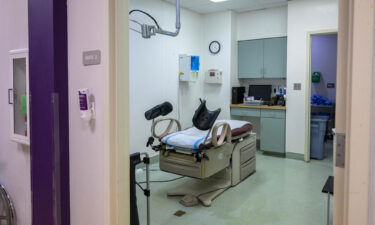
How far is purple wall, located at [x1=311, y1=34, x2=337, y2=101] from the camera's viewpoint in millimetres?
7211

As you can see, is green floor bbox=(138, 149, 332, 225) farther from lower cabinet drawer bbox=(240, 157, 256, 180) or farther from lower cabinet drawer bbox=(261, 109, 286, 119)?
lower cabinet drawer bbox=(261, 109, 286, 119)

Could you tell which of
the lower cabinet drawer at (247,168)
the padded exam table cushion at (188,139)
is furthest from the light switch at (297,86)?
the padded exam table cushion at (188,139)

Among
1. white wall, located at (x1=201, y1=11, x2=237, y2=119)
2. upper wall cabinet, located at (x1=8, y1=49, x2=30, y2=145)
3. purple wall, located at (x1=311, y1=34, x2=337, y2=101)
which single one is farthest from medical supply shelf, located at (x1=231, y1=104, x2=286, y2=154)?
upper wall cabinet, located at (x1=8, y1=49, x2=30, y2=145)

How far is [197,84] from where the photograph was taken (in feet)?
20.4

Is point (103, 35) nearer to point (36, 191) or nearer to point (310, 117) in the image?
point (36, 191)

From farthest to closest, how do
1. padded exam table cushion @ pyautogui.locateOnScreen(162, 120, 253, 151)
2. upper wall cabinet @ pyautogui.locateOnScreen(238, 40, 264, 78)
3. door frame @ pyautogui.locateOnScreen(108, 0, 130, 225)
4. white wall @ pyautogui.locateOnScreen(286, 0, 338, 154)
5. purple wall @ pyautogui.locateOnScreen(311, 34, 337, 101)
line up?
purple wall @ pyautogui.locateOnScreen(311, 34, 337, 101) < upper wall cabinet @ pyautogui.locateOnScreen(238, 40, 264, 78) < white wall @ pyautogui.locateOnScreen(286, 0, 338, 154) < padded exam table cushion @ pyautogui.locateOnScreen(162, 120, 253, 151) < door frame @ pyautogui.locateOnScreen(108, 0, 130, 225)

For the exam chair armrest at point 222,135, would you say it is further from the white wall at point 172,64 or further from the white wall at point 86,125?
the white wall at point 86,125

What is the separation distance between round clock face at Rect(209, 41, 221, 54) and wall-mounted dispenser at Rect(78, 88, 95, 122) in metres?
4.79

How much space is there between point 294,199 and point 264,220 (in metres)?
0.74

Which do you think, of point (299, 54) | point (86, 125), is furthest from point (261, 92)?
point (86, 125)

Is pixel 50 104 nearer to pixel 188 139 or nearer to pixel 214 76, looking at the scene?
pixel 188 139

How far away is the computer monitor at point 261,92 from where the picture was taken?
19.7 feet

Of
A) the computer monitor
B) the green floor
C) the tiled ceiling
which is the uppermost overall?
the tiled ceiling

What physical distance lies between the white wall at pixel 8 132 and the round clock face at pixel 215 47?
438cm
